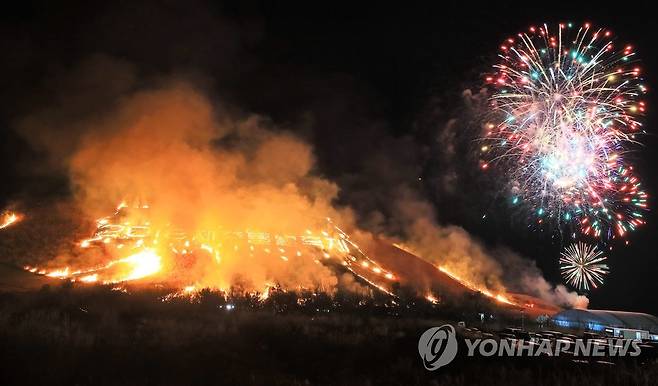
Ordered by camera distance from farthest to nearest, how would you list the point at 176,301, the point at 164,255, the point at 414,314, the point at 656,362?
the point at 164,255
the point at 414,314
the point at 176,301
the point at 656,362

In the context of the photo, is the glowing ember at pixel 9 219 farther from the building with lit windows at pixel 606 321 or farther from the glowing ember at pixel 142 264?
the building with lit windows at pixel 606 321

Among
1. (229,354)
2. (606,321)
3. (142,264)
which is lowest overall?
(229,354)

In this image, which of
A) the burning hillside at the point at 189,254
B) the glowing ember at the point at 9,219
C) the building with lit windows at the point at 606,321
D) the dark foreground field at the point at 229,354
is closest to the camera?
the dark foreground field at the point at 229,354

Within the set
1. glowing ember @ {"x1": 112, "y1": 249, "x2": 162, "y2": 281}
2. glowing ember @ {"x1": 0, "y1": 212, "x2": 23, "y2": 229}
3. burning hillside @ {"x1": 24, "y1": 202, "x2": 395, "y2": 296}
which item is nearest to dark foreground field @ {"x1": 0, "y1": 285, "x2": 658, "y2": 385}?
glowing ember @ {"x1": 112, "y1": 249, "x2": 162, "y2": 281}

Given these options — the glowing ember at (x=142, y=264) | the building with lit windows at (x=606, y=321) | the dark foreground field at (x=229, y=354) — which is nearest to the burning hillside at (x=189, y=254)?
the glowing ember at (x=142, y=264)

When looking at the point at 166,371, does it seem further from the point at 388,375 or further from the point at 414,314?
the point at 414,314

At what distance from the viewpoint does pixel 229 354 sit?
589 inches

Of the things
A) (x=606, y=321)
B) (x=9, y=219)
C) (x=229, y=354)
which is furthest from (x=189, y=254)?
(x=606, y=321)

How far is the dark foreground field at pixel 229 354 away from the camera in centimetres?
1281

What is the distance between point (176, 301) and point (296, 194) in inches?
807

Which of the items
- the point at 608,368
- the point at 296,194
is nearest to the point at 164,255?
the point at 296,194

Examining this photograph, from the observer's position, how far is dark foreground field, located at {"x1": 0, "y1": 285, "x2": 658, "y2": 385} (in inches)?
504

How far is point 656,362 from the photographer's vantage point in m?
15.2

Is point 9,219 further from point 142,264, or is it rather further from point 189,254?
point 189,254
